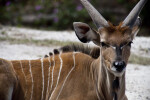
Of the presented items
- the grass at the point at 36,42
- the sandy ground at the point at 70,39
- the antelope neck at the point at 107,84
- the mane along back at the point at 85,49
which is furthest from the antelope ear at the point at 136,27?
the grass at the point at 36,42

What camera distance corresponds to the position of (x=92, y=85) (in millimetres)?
4262

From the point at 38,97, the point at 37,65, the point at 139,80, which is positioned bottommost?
the point at 139,80

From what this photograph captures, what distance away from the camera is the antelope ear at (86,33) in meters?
4.14

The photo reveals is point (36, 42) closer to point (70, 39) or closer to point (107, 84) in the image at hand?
point (70, 39)

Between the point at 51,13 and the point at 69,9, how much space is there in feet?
3.05

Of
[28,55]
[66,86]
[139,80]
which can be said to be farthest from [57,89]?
[28,55]

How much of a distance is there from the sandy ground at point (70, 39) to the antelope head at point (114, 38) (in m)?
1.60

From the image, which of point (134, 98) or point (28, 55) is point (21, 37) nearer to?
point (28, 55)

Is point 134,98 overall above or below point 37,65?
below

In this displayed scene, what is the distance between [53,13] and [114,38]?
9858 mm

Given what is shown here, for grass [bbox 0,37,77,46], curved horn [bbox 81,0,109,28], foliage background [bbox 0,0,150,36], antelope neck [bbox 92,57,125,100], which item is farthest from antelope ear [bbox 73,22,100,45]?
foliage background [bbox 0,0,150,36]

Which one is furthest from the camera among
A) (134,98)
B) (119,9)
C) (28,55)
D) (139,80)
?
(119,9)

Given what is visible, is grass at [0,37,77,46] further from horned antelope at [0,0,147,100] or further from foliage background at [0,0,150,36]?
horned antelope at [0,0,147,100]

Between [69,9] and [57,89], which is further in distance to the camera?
[69,9]
